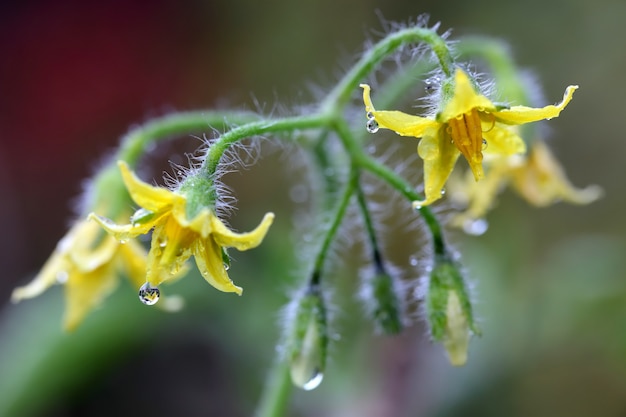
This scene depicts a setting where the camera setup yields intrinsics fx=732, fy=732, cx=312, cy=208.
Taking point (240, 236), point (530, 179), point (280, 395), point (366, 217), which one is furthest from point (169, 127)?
point (530, 179)

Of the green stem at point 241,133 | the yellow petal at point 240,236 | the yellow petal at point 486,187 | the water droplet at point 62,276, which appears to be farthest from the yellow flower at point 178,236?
the yellow petal at point 486,187

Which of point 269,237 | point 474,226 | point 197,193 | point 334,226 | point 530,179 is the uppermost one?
point 269,237

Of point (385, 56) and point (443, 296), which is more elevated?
point (385, 56)

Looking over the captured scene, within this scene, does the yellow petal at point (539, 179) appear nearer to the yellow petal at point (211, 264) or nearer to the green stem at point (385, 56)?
the green stem at point (385, 56)

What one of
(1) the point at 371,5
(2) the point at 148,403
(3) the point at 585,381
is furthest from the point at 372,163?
(1) the point at 371,5

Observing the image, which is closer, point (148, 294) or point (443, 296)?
point (148, 294)

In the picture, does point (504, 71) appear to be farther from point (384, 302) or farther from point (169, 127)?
point (169, 127)

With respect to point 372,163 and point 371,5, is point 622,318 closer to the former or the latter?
point 372,163
